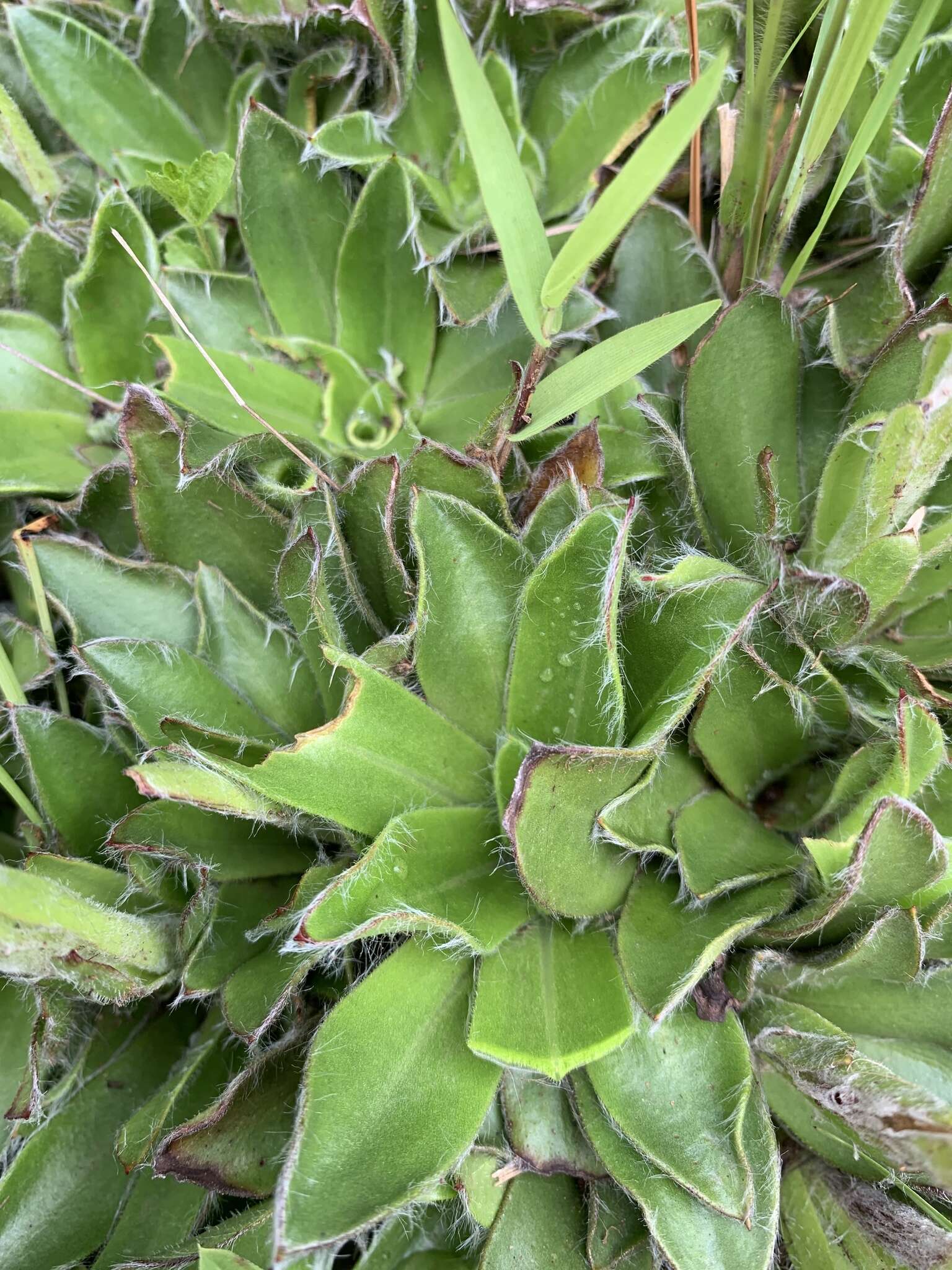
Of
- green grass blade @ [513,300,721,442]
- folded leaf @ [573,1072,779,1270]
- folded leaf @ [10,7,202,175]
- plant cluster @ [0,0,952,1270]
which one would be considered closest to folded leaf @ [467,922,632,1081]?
plant cluster @ [0,0,952,1270]

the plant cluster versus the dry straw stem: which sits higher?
the dry straw stem

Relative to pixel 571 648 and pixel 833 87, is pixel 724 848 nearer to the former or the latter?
pixel 571 648

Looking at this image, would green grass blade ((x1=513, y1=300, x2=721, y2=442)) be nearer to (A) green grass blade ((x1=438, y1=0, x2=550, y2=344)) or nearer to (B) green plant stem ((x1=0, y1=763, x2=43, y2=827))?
(A) green grass blade ((x1=438, y1=0, x2=550, y2=344))

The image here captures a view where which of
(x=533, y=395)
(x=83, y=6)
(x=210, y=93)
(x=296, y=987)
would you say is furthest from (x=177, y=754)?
(x=83, y=6)

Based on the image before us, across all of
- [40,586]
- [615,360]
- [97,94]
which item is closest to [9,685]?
[40,586]

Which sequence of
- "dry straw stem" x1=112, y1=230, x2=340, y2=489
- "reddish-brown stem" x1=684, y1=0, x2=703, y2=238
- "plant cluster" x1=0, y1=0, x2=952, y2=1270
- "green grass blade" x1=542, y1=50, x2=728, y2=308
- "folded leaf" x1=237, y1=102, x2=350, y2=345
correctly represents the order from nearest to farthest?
"green grass blade" x1=542, y1=50, x2=728, y2=308, "plant cluster" x1=0, y1=0, x2=952, y2=1270, "dry straw stem" x1=112, y1=230, x2=340, y2=489, "reddish-brown stem" x1=684, y1=0, x2=703, y2=238, "folded leaf" x1=237, y1=102, x2=350, y2=345

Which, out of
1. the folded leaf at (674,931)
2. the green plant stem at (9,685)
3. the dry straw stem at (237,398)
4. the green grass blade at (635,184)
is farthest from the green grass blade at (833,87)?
the green plant stem at (9,685)

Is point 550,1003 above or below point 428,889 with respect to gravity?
below
